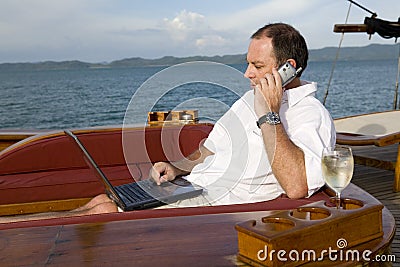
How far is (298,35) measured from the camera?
215cm

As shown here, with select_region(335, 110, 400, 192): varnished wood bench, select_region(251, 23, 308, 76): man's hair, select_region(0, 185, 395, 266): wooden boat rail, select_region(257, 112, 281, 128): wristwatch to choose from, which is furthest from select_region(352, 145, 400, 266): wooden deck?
select_region(0, 185, 395, 266): wooden boat rail

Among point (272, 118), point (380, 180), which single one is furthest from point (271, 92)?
point (380, 180)

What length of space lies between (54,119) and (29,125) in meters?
1.66

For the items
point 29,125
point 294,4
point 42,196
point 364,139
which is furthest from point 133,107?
point 29,125

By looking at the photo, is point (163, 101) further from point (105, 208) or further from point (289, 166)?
point (289, 166)

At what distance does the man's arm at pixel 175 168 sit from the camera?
2315 millimetres

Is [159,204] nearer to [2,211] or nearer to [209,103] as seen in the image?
[209,103]

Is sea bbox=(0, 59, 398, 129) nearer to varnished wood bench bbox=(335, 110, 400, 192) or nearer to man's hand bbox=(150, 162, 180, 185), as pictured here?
man's hand bbox=(150, 162, 180, 185)

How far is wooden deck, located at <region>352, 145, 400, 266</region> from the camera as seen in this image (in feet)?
13.0

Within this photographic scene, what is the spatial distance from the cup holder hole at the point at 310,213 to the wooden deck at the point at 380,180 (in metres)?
1.95

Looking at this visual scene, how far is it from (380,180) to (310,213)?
12.1 ft

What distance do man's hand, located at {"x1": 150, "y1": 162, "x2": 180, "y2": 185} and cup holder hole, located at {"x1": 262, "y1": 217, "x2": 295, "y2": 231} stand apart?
1.14 m

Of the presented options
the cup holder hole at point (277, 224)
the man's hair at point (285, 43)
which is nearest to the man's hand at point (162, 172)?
the man's hair at point (285, 43)

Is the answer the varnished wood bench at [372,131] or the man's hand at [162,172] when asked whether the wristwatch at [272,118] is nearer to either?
the man's hand at [162,172]
